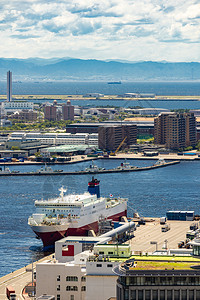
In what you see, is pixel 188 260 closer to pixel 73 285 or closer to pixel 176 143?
pixel 73 285

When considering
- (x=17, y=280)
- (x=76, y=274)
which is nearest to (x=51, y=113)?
(x=17, y=280)

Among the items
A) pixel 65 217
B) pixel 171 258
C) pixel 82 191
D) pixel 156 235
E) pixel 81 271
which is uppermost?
pixel 171 258

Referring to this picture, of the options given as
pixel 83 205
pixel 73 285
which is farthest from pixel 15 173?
pixel 73 285

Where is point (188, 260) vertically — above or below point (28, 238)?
above

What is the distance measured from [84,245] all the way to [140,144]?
96016 mm

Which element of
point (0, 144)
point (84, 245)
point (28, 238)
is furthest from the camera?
point (0, 144)

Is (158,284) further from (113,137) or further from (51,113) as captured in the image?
(51,113)

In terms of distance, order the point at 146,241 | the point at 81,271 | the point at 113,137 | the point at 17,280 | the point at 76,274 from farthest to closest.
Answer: the point at 113,137
the point at 146,241
the point at 17,280
the point at 76,274
the point at 81,271

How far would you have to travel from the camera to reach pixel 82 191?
274ft

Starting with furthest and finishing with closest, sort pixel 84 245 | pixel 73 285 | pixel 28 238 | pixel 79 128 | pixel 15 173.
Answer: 1. pixel 79 128
2. pixel 15 173
3. pixel 28 238
4. pixel 84 245
5. pixel 73 285

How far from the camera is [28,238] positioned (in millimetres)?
58031

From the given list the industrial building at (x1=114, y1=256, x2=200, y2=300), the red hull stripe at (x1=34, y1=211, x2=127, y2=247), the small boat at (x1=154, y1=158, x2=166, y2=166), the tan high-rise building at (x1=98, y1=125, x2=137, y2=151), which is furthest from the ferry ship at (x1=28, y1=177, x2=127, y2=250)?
the tan high-rise building at (x1=98, y1=125, x2=137, y2=151)

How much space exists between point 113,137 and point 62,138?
11.2 metres

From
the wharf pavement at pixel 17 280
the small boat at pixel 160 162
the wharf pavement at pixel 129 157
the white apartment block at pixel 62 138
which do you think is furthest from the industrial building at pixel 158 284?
the white apartment block at pixel 62 138
